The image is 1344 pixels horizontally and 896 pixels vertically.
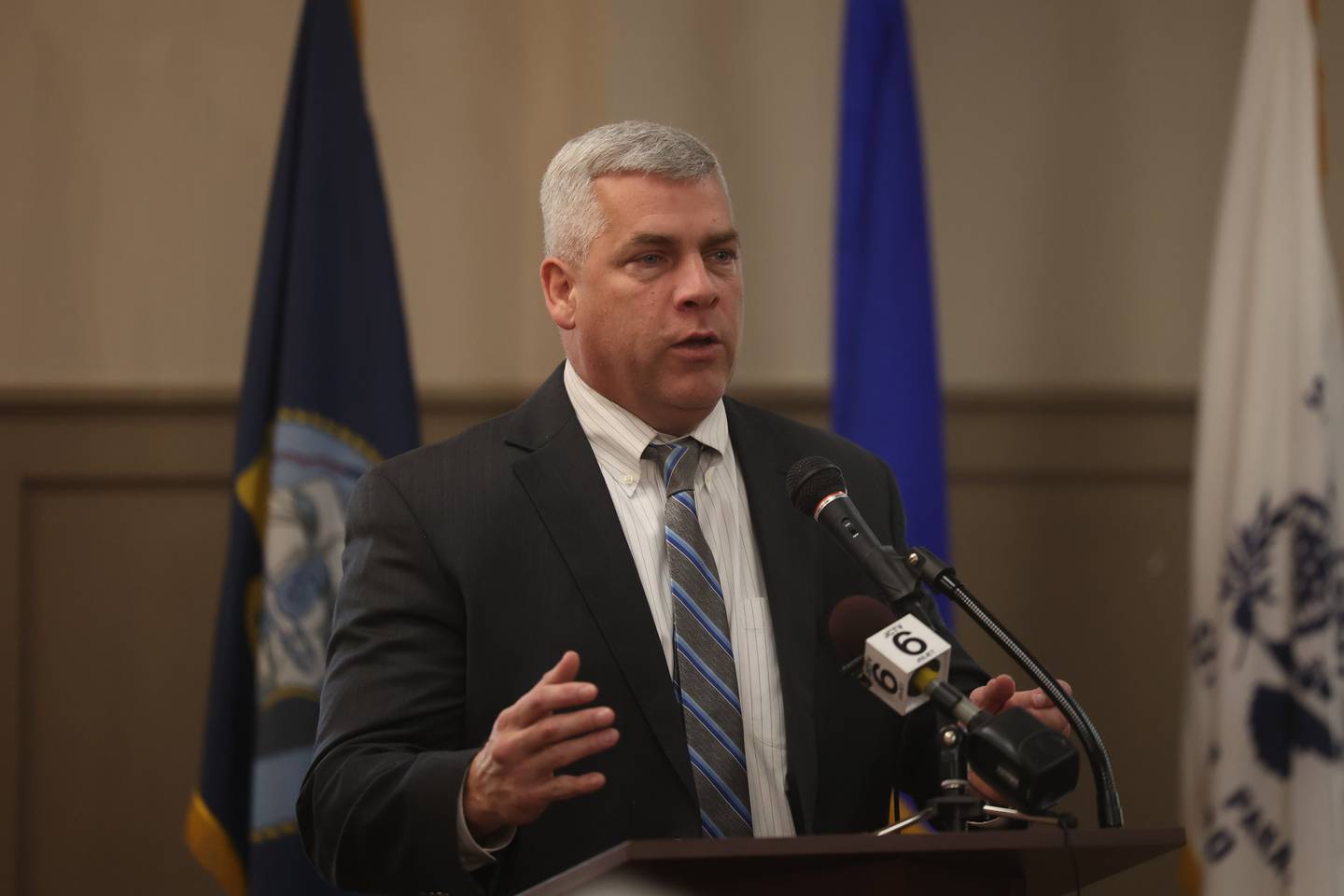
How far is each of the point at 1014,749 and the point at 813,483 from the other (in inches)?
18.2

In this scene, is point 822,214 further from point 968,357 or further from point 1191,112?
point 1191,112

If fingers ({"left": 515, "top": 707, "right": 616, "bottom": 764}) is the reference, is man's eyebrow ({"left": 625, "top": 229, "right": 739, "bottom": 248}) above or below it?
above

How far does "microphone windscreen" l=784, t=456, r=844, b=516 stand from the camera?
1.89 metres

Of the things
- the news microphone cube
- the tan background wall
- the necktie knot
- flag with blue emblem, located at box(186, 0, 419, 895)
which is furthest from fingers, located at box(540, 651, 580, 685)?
the tan background wall

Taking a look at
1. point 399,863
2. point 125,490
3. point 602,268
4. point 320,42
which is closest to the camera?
point 399,863

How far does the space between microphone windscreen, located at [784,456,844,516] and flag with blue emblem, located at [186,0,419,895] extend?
1.99 metres

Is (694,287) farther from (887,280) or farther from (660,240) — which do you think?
(887,280)

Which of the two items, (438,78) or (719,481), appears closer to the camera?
(719,481)

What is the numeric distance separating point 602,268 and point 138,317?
2.26 m

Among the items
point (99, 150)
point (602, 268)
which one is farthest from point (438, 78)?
point (602, 268)

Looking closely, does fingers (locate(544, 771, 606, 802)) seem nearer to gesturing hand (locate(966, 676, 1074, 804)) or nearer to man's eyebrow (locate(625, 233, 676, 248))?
gesturing hand (locate(966, 676, 1074, 804))

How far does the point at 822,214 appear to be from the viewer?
441 cm

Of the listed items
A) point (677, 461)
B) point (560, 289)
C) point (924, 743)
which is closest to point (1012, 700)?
point (924, 743)

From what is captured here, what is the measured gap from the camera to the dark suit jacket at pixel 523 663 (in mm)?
2010
